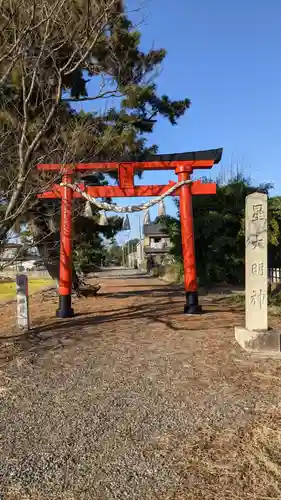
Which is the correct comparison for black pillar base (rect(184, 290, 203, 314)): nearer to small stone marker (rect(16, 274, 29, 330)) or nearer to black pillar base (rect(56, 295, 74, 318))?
black pillar base (rect(56, 295, 74, 318))

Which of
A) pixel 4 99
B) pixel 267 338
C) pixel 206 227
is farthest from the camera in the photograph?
pixel 206 227

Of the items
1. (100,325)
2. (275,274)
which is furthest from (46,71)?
(275,274)

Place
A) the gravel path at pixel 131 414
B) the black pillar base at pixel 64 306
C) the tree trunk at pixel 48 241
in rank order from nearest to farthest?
the gravel path at pixel 131 414
the black pillar base at pixel 64 306
the tree trunk at pixel 48 241

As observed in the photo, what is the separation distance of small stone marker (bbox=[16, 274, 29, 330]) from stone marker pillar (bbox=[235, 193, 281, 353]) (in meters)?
3.90

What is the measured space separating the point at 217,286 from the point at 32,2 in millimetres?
12922

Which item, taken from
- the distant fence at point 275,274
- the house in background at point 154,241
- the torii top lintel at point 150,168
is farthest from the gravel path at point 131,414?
the house in background at point 154,241

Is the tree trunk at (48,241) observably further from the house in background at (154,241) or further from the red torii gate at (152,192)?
the house in background at (154,241)

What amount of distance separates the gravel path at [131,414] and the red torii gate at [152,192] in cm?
211

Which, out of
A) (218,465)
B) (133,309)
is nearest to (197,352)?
(218,465)

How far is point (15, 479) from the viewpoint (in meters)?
2.67

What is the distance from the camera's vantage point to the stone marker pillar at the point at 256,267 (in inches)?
232

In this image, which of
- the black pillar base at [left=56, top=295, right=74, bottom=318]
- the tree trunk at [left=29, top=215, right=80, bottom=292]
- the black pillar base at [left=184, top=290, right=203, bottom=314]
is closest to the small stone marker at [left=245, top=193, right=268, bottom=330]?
the black pillar base at [left=184, top=290, right=203, bottom=314]

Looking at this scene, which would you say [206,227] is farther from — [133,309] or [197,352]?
[197,352]

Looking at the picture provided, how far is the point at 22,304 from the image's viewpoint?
25.4 feet
